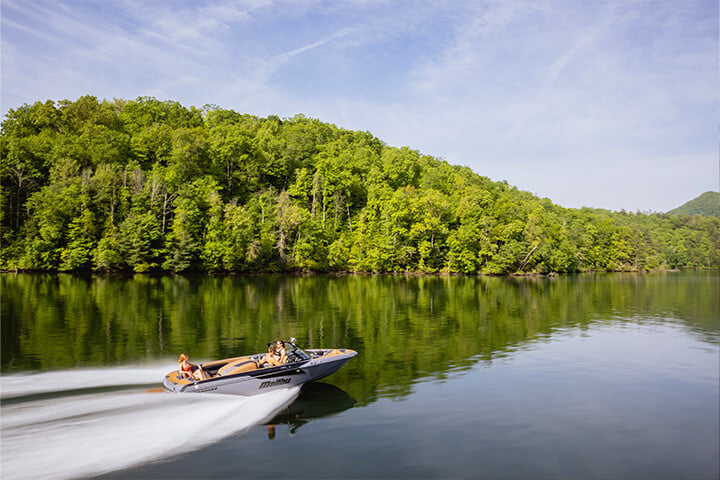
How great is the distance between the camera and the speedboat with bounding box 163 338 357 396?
518 inches

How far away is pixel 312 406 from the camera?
13.1m

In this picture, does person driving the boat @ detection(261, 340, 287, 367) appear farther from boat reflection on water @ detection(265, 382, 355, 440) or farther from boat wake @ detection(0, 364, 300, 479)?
boat reflection on water @ detection(265, 382, 355, 440)

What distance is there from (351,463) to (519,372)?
9533mm

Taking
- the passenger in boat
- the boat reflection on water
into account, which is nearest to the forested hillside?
the passenger in boat

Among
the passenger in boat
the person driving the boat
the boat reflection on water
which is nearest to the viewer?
the boat reflection on water

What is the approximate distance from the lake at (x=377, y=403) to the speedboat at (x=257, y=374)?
1.16ft

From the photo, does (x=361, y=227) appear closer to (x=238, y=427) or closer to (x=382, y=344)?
(x=382, y=344)

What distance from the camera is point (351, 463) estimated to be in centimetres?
940

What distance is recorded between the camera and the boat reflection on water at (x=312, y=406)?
1188cm

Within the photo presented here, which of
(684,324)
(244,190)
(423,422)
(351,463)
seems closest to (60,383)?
(351,463)

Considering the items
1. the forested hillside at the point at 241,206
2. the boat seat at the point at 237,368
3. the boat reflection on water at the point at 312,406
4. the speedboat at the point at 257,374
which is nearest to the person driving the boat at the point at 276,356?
the speedboat at the point at 257,374

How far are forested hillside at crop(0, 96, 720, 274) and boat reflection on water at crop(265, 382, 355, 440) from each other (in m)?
58.0

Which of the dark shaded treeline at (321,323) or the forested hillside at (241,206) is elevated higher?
the forested hillside at (241,206)

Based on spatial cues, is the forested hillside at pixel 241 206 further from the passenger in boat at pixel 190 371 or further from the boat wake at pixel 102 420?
the passenger in boat at pixel 190 371
